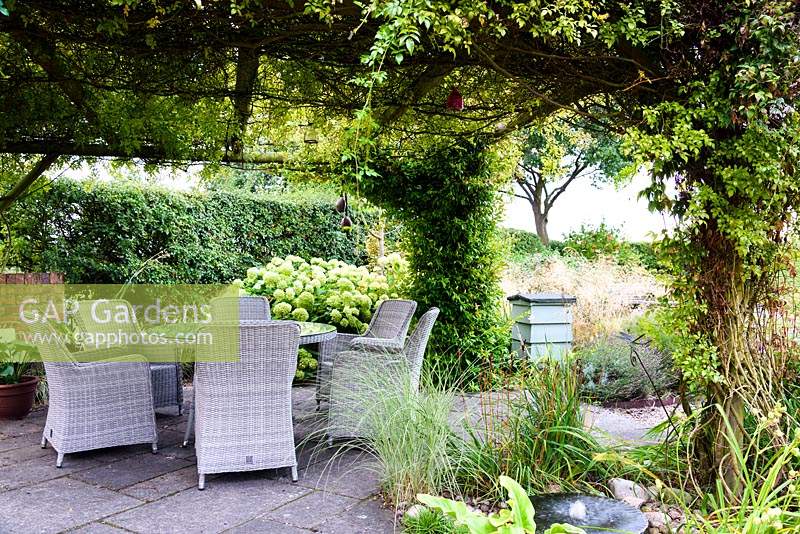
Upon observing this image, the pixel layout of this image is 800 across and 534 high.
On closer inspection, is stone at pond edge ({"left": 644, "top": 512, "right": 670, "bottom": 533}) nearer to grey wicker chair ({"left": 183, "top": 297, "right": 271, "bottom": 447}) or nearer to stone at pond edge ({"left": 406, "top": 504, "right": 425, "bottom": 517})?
stone at pond edge ({"left": 406, "top": 504, "right": 425, "bottom": 517})

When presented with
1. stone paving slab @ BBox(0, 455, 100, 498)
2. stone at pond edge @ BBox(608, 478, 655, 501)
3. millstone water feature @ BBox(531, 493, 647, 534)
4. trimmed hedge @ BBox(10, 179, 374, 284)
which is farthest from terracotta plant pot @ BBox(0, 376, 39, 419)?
stone at pond edge @ BBox(608, 478, 655, 501)

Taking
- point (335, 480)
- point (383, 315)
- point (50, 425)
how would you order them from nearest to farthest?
point (335, 480), point (50, 425), point (383, 315)

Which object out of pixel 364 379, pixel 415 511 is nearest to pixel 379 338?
pixel 364 379

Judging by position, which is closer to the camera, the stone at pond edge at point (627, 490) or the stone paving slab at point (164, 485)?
the stone at pond edge at point (627, 490)

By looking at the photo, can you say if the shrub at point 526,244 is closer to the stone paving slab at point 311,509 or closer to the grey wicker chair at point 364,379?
the grey wicker chair at point 364,379

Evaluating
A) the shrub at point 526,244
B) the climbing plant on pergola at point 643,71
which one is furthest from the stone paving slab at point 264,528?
the shrub at point 526,244

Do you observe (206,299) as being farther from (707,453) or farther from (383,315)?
(707,453)

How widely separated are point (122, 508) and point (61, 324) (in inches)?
130

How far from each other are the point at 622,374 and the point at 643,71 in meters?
3.28

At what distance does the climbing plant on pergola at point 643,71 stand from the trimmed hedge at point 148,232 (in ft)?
7.46

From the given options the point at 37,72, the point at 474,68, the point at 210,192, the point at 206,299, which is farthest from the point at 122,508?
the point at 210,192

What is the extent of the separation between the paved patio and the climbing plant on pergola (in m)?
1.74

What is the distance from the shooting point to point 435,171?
5914mm

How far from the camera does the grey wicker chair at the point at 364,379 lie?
3.63 meters
